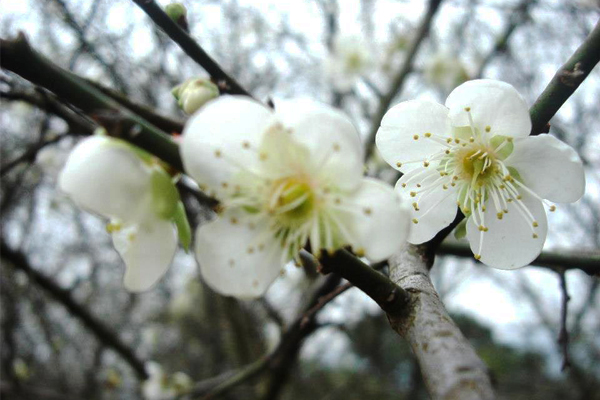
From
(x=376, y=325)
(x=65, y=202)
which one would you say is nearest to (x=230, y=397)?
(x=65, y=202)

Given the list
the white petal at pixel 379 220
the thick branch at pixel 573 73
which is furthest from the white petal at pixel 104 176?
the thick branch at pixel 573 73

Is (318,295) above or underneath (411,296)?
underneath

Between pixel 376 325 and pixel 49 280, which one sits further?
pixel 376 325

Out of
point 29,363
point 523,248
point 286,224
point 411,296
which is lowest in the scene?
point 29,363

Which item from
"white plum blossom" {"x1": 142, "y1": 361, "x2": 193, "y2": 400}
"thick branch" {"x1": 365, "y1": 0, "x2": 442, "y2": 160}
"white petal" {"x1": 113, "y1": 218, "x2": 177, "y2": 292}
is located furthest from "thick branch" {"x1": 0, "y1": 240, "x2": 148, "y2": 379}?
"white petal" {"x1": 113, "y1": 218, "x2": 177, "y2": 292}

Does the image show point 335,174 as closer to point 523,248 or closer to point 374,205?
point 374,205

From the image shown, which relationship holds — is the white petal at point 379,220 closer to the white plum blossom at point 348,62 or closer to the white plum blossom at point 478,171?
the white plum blossom at point 478,171

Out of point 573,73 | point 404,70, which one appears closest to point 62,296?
point 404,70

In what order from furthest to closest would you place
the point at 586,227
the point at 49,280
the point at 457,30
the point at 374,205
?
the point at 586,227, the point at 457,30, the point at 49,280, the point at 374,205
